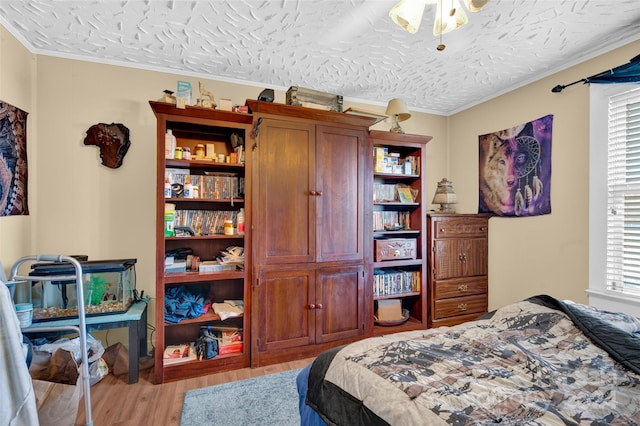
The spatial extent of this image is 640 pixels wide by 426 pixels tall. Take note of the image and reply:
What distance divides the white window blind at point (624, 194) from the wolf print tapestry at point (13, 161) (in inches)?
173

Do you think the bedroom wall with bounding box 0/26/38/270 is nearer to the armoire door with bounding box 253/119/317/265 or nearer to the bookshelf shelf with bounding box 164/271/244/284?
the bookshelf shelf with bounding box 164/271/244/284

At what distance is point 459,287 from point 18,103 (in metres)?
4.17

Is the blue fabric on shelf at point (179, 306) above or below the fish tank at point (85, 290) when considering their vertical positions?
below

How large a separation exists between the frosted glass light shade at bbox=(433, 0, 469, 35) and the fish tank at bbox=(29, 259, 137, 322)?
8.61ft

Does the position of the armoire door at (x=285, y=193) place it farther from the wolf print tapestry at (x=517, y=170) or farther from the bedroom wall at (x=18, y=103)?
the wolf print tapestry at (x=517, y=170)

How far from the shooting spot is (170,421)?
1823 mm

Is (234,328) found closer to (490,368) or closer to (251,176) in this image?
(251,176)

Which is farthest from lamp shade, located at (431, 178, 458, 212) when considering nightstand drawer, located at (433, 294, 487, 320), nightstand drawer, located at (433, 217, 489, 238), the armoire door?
the armoire door

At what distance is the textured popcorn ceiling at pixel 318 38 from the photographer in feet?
6.30

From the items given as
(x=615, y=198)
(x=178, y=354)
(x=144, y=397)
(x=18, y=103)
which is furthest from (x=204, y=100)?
(x=615, y=198)

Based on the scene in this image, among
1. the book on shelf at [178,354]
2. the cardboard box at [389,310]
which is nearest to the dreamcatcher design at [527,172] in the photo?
the cardboard box at [389,310]

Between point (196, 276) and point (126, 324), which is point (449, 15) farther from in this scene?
point (126, 324)

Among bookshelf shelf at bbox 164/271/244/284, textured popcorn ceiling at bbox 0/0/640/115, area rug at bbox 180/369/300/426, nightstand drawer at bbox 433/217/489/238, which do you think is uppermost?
textured popcorn ceiling at bbox 0/0/640/115

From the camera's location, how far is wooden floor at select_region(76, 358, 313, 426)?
1.84 meters
